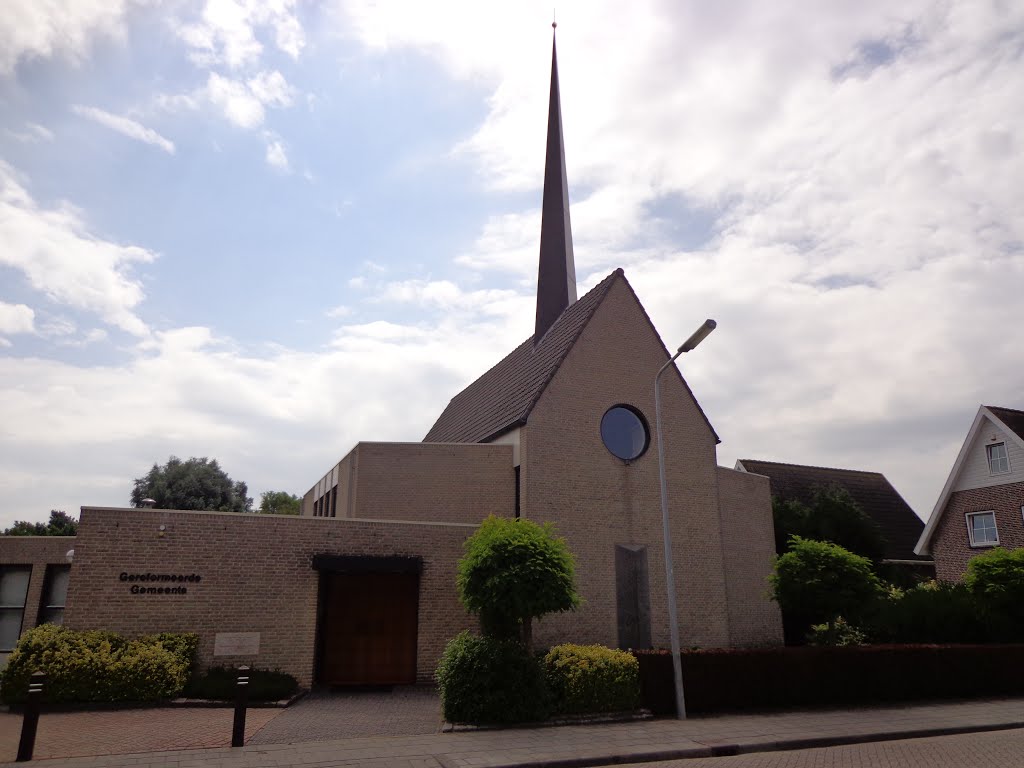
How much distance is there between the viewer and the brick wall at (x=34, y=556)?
20.8m

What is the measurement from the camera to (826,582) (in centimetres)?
1658

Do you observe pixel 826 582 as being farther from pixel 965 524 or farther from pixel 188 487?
pixel 188 487

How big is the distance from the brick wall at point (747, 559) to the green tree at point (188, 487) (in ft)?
125

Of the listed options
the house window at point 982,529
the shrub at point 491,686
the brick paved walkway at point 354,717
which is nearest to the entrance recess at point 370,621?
the brick paved walkway at point 354,717

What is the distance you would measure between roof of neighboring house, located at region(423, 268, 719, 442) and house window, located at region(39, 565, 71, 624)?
13187 millimetres

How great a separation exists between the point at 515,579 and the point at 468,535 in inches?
198

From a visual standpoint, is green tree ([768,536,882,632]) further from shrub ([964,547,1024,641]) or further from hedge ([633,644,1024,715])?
shrub ([964,547,1024,641])

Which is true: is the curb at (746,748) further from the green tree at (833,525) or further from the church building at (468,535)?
the green tree at (833,525)

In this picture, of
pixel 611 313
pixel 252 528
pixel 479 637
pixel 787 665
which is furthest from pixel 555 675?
pixel 611 313

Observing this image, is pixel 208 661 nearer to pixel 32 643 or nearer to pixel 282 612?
pixel 282 612

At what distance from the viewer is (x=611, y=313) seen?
22297mm

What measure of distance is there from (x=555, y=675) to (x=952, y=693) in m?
9.64

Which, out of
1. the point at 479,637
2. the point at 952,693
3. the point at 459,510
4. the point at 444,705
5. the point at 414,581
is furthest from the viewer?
the point at 459,510

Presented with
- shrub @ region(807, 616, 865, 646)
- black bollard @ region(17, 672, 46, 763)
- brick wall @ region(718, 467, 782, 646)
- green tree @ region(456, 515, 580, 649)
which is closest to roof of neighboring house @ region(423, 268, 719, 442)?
brick wall @ region(718, 467, 782, 646)
